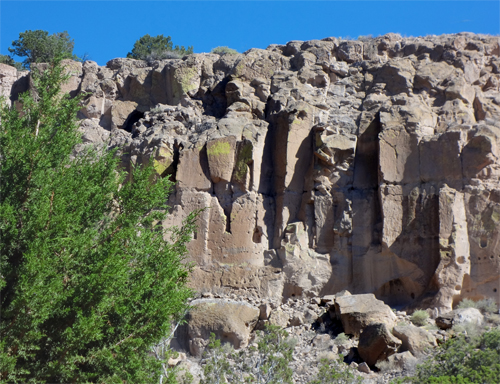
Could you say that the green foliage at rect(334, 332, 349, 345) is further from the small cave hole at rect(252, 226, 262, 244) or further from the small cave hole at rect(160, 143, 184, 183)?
the small cave hole at rect(160, 143, 184, 183)

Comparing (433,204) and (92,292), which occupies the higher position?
(433,204)

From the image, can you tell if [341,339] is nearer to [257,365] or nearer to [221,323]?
[257,365]

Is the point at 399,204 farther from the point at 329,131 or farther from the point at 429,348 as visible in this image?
the point at 429,348

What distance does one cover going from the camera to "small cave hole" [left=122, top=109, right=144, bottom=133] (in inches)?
1064

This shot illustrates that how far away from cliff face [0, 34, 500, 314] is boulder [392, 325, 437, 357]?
79.3 inches

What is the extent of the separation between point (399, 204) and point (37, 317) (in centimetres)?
1188

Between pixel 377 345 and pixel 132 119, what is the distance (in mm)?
14091

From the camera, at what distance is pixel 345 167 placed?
21938 millimetres

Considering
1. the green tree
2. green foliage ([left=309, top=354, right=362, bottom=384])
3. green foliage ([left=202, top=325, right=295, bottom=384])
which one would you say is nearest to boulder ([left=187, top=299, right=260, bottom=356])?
green foliage ([left=202, top=325, right=295, bottom=384])

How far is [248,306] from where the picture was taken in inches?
784

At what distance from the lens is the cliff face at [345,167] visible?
2033 centimetres

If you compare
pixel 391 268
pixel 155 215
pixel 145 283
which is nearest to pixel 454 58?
pixel 391 268

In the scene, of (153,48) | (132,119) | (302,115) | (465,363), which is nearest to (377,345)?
(465,363)

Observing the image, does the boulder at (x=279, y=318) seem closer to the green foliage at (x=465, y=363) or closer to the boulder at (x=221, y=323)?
Answer: the boulder at (x=221, y=323)
